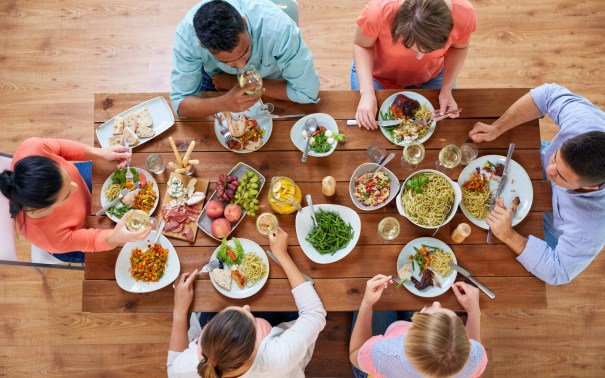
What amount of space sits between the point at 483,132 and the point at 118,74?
286 centimetres

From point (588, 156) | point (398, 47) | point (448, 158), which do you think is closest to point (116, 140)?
point (398, 47)

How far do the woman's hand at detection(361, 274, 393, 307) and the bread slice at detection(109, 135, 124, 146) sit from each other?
142 centimetres

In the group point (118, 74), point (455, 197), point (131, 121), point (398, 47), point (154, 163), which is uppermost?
point (398, 47)

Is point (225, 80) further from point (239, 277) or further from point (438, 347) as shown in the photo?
point (438, 347)

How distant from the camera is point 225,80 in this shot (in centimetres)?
233

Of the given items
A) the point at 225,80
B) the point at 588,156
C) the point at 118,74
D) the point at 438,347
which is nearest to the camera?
the point at 438,347

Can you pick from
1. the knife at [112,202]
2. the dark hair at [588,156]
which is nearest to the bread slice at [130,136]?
the knife at [112,202]

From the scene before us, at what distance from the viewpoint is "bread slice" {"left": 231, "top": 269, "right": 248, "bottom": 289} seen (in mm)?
2053

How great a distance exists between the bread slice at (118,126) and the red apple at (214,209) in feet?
2.01

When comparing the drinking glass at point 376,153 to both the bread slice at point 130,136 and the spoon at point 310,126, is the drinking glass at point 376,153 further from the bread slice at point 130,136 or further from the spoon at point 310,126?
the bread slice at point 130,136

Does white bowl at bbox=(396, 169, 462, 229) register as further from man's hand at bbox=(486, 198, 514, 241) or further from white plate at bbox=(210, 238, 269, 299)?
white plate at bbox=(210, 238, 269, 299)

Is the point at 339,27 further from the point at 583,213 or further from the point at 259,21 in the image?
the point at 583,213

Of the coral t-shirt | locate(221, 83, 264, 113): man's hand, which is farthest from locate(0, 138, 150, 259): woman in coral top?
the coral t-shirt

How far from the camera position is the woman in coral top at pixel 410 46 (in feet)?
6.44
